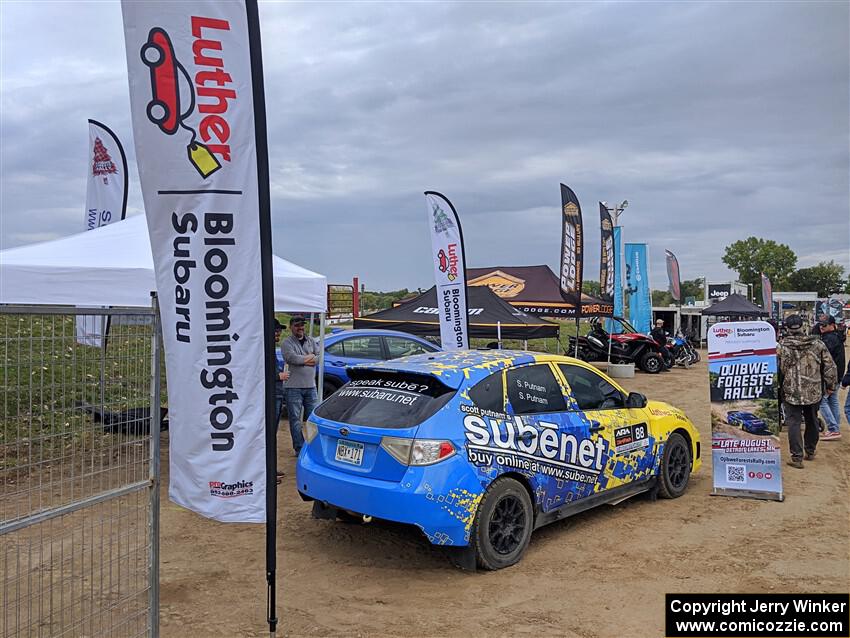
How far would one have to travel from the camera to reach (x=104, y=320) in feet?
10.9

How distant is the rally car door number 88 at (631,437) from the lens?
614cm

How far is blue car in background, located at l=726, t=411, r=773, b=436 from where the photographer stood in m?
7.11

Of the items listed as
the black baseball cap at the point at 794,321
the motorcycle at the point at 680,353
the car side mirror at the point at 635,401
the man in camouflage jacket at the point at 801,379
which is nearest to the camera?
the car side mirror at the point at 635,401

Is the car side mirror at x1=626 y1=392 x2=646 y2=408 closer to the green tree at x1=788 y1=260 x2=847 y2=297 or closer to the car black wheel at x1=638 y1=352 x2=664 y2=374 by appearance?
the car black wheel at x1=638 y1=352 x2=664 y2=374

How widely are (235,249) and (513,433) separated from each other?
273cm

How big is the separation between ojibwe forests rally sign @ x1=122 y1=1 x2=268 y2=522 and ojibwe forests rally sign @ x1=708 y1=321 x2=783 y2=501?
540cm

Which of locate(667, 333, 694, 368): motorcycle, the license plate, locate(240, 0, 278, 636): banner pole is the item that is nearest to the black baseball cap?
the license plate

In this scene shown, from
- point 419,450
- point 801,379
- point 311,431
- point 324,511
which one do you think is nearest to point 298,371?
point 311,431

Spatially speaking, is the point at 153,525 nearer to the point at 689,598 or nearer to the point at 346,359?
the point at 689,598

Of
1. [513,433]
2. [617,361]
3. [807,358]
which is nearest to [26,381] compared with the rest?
[513,433]

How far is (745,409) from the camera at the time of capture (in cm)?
718

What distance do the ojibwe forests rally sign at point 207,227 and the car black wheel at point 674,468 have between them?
4.78 meters

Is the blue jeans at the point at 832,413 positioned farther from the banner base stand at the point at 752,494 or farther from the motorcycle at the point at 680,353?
the motorcycle at the point at 680,353

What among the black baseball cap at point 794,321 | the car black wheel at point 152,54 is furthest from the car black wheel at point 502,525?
the black baseball cap at point 794,321
